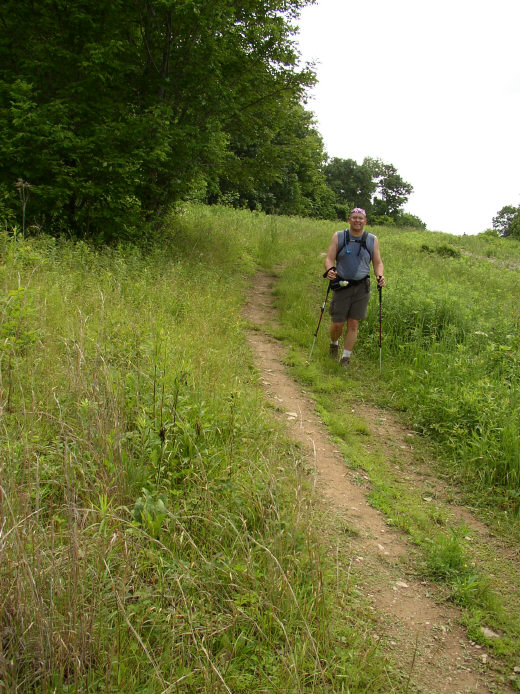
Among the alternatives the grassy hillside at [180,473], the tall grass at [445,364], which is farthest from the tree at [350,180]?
Answer: the grassy hillside at [180,473]

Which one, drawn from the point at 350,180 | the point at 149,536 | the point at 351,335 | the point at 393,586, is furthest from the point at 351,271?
the point at 350,180

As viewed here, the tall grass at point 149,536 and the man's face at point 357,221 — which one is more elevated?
the man's face at point 357,221

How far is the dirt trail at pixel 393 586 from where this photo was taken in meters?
2.81

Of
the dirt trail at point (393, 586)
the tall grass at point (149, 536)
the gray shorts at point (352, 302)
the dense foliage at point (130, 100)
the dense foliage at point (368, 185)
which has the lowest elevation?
the dirt trail at point (393, 586)

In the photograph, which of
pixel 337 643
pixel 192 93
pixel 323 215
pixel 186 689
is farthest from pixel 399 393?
pixel 323 215

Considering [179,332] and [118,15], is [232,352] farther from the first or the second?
[118,15]

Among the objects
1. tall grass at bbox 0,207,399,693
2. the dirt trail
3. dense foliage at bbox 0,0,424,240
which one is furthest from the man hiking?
dense foliage at bbox 0,0,424,240

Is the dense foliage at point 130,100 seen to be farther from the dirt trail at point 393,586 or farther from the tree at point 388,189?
the tree at point 388,189

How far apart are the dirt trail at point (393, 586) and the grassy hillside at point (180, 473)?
0.77 ft

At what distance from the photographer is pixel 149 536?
7.97ft

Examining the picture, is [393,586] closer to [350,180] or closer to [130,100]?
[130,100]

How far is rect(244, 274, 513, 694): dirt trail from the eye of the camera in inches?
111

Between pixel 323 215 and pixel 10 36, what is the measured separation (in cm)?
5291

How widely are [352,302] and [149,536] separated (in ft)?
19.5
